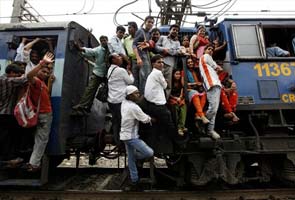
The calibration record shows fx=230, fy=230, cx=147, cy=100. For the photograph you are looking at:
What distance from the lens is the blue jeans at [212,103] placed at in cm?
387

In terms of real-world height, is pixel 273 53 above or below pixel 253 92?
above

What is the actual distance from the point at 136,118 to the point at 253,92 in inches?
92.1

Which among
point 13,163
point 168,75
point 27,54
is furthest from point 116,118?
point 27,54

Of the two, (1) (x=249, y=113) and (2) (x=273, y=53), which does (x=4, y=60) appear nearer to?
(1) (x=249, y=113)

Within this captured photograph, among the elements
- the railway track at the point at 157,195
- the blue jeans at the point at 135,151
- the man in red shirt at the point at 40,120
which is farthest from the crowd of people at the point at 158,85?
the man in red shirt at the point at 40,120

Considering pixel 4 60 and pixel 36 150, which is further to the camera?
pixel 4 60

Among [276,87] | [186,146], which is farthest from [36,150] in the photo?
[276,87]

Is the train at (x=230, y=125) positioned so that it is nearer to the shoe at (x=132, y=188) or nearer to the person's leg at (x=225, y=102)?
the person's leg at (x=225, y=102)

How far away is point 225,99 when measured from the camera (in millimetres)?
3986

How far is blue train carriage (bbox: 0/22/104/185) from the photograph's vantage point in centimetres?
401

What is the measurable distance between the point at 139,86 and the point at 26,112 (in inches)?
74.2

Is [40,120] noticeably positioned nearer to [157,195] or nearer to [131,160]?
[131,160]

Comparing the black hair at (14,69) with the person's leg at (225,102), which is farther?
the person's leg at (225,102)

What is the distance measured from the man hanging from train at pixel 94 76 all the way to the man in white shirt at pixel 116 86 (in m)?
0.56
